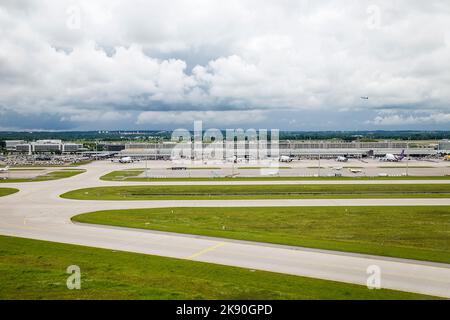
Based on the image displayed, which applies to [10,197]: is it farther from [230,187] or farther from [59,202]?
[230,187]

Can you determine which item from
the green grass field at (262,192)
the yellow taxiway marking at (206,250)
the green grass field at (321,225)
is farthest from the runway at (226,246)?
the green grass field at (262,192)

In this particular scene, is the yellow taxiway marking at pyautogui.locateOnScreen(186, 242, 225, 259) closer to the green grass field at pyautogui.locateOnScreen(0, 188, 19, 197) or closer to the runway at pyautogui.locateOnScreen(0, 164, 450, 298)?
the runway at pyautogui.locateOnScreen(0, 164, 450, 298)

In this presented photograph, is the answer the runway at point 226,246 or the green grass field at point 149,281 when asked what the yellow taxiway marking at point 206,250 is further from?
the green grass field at point 149,281

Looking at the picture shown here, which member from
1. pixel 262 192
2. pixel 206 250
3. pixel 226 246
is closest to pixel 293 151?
pixel 262 192

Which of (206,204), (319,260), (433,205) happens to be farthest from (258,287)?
(433,205)

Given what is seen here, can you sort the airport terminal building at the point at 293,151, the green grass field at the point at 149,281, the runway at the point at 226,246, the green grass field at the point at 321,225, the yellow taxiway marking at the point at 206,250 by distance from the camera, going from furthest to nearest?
the airport terminal building at the point at 293,151 → the green grass field at the point at 321,225 → the yellow taxiway marking at the point at 206,250 → the runway at the point at 226,246 → the green grass field at the point at 149,281

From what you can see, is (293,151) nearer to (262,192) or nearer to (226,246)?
(262,192)
